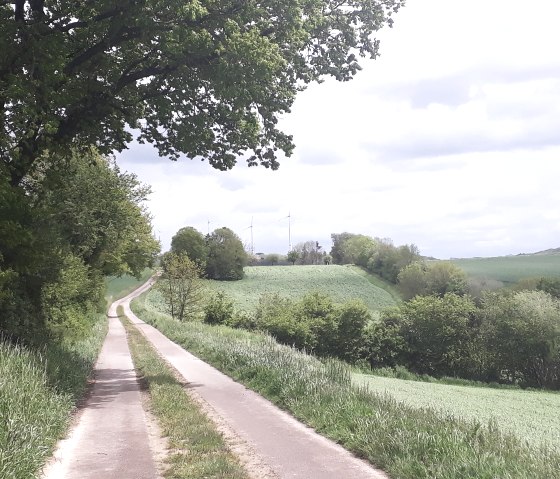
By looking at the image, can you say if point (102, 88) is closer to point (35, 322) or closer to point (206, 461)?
point (35, 322)

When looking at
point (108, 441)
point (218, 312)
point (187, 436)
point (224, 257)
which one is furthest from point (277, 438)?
point (224, 257)

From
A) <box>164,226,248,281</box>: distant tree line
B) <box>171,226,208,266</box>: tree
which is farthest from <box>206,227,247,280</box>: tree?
<box>171,226,208,266</box>: tree

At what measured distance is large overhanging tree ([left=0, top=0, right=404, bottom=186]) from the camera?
42.4 ft

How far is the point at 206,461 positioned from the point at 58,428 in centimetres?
334

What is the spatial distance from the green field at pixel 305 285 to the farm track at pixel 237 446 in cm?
6252

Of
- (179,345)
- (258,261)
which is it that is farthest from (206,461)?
(258,261)

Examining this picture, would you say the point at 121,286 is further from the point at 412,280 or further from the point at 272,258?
the point at 272,258

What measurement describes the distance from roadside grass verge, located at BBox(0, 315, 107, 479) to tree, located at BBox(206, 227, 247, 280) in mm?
93892

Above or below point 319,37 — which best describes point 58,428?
below

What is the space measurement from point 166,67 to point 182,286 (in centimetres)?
4068

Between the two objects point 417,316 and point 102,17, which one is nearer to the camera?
point 102,17

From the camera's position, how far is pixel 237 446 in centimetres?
839

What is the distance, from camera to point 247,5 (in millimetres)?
13211

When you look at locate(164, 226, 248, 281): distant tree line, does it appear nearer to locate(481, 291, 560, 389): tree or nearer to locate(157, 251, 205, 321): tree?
locate(157, 251, 205, 321): tree
